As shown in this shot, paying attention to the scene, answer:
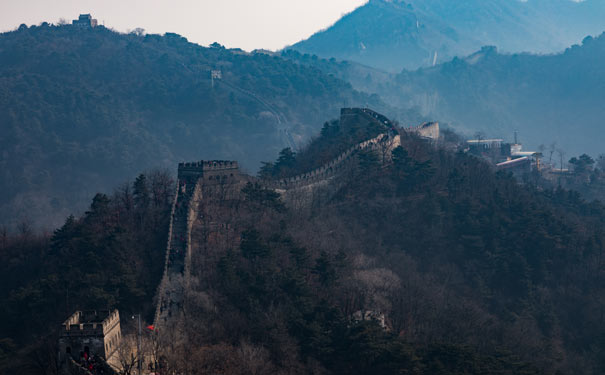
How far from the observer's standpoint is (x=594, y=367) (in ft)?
121

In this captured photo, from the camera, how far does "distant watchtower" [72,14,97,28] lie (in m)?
148

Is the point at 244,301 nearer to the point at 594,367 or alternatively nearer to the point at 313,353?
the point at 313,353

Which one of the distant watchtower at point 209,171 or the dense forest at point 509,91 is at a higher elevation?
the dense forest at point 509,91

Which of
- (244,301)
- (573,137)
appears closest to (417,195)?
(244,301)

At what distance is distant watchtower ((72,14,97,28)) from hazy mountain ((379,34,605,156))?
3037 inches

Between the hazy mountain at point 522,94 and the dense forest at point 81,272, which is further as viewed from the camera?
the hazy mountain at point 522,94

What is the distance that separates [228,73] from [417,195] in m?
95.4

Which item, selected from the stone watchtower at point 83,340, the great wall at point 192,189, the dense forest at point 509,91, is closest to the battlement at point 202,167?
the great wall at point 192,189

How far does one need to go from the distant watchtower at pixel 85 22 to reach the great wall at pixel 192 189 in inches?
4511

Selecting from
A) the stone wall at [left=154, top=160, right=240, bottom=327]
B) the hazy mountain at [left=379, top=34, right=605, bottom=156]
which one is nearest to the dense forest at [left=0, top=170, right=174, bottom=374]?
the stone wall at [left=154, top=160, right=240, bottom=327]

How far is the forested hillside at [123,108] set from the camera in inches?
3939

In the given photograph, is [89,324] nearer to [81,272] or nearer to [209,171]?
[81,272]

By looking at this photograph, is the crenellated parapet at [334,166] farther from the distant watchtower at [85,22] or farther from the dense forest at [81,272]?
the distant watchtower at [85,22]

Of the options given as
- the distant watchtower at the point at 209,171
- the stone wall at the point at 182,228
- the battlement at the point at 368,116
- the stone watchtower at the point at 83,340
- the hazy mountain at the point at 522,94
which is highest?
the hazy mountain at the point at 522,94
